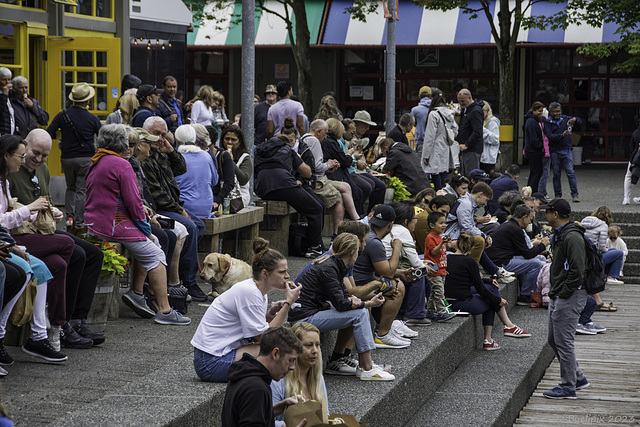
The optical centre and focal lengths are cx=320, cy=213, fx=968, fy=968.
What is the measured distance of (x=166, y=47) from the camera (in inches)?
778

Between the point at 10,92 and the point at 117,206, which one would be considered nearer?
the point at 117,206

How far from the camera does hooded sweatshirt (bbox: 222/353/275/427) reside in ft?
15.5

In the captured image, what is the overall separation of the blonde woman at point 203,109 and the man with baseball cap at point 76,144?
249cm

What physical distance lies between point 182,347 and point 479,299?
4.61 meters

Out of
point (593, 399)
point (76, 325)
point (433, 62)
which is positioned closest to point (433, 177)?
point (593, 399)

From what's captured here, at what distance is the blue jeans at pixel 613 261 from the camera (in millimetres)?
16062

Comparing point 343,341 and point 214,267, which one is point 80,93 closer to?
point 214,267

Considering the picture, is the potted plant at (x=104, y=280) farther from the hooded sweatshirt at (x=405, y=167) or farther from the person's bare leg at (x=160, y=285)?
the hooded sweatshirt at (x=405, y=167)

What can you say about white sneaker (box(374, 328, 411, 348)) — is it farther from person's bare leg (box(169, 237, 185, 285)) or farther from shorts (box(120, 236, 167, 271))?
shorts (box(120, 236, 167, 271))

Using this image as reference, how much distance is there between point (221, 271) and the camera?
8.99 meters

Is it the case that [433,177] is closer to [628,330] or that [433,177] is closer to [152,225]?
[628,330]

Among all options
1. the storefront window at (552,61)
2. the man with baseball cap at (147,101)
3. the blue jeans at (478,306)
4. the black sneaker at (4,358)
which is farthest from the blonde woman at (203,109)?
the storefront window at (552,61)

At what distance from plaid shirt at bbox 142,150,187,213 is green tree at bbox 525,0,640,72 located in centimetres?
1598

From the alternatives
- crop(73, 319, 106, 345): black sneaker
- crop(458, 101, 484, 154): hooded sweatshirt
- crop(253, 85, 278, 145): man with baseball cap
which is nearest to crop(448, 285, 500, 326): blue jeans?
crop(73, 319, 106, 345): black sneaker
